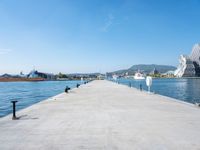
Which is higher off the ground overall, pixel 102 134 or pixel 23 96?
pixel 102 134

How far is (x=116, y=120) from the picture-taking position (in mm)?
11578

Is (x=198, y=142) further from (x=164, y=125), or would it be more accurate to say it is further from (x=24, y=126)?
(x=24, y=126)

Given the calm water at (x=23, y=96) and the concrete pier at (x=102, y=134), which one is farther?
the calm water at (x=23, y=96)

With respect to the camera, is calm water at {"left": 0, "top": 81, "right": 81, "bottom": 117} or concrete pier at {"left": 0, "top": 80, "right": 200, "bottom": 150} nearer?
concrete pier at {"left": 0, "top": 80, "right": 200, "bottom": 150}

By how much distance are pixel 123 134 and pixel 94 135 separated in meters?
0.98

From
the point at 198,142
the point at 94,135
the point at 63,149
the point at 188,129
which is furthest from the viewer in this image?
the point at 188,129

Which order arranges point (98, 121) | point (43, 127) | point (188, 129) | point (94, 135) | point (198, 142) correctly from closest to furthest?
1. point (198, 142)
2. point (94, 135)
3. point (188, 129)
4. point (43, 127)
5. point (98, 121)

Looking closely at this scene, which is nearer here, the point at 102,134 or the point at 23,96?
the point at 102,134

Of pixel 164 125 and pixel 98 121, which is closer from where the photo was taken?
pixel 164 125

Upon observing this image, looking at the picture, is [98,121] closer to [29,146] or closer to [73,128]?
[73,128]

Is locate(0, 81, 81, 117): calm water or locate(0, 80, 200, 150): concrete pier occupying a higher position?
locate(0, 80, 200, 150): concrete pier

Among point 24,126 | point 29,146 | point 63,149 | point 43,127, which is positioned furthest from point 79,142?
point 24,126

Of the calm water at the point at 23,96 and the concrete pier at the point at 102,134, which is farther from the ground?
the concrete pier at the point at 102,134

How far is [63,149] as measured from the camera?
7.00 m
